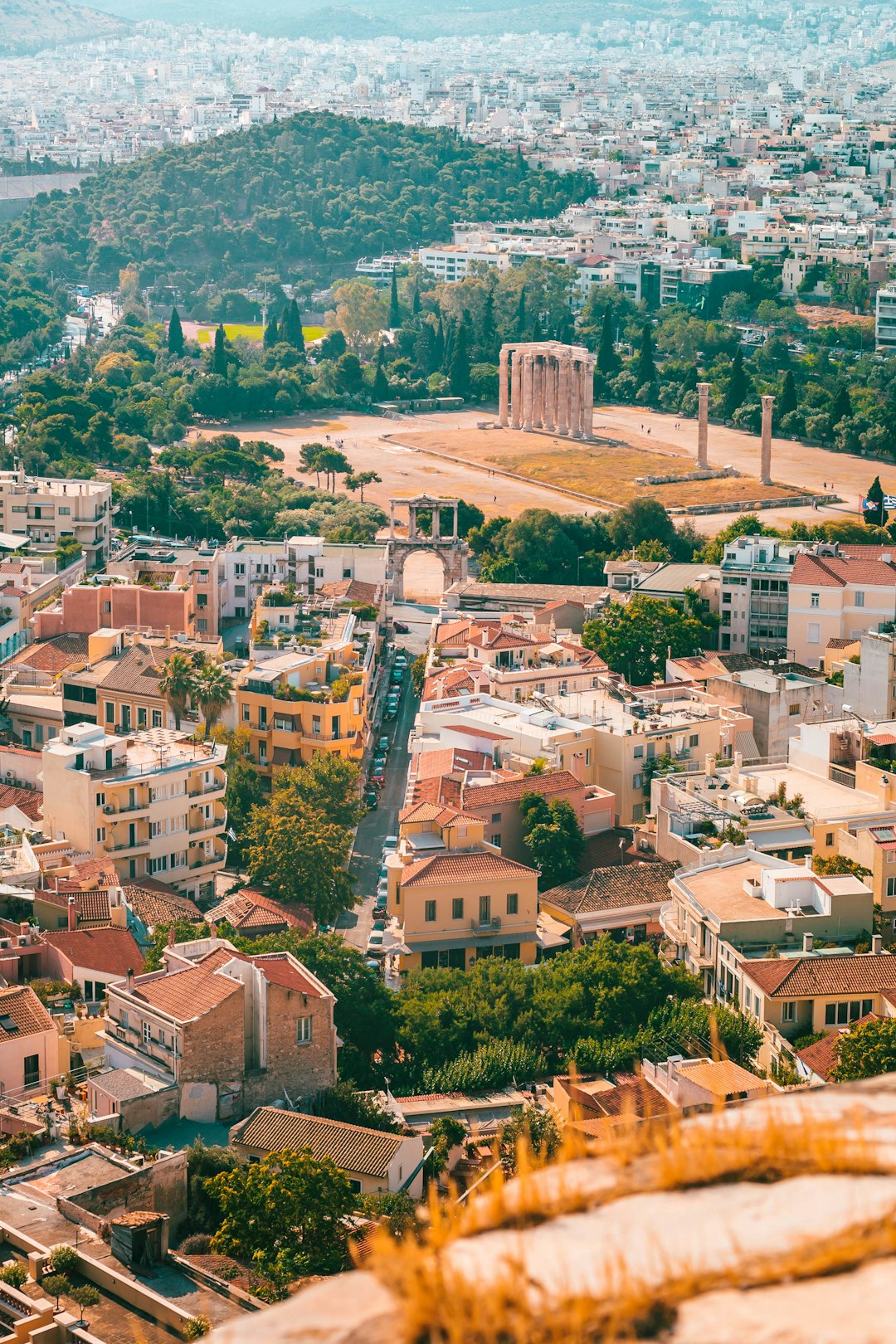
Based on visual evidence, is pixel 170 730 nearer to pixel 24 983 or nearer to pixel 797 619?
pixel 24 983

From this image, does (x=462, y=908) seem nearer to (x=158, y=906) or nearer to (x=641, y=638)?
(x=158, y=906)

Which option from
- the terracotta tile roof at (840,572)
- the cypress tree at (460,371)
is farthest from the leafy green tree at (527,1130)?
the cypress tree at (460,371)

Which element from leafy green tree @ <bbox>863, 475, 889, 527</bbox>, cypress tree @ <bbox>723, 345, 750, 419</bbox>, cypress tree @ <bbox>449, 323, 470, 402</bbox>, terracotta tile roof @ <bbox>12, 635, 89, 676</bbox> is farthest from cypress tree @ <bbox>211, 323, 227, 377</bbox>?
terracotta tile roof @ <bbox>12, 635, 89, 676</bbox>

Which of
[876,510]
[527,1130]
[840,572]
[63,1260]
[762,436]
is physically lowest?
[876,510]

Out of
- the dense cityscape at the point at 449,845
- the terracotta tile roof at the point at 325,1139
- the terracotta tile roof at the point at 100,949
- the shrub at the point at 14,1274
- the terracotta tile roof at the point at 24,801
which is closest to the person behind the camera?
the dense cityscape at the point at 449,845

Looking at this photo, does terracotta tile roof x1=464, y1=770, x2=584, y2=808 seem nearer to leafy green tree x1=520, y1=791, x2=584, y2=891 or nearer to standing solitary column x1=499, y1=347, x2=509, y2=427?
leafy green tree x1=520, y1=791, x2=584, y2=891

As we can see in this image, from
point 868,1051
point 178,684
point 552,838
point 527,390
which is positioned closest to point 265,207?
point 527,390

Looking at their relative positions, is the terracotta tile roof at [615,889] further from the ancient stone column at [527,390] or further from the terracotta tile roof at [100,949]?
the ancient stone column at [527,390]
